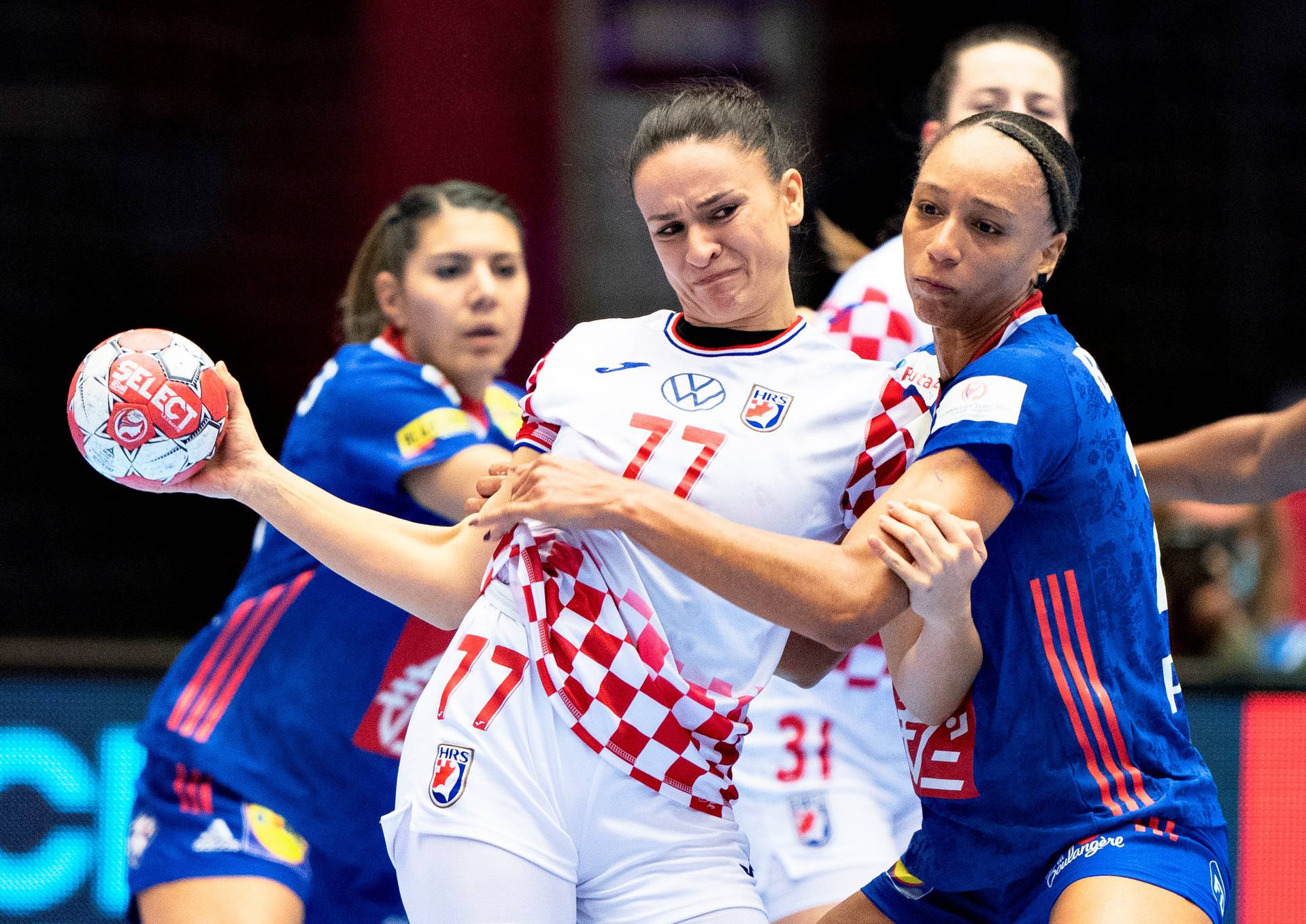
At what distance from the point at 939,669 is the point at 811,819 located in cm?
83

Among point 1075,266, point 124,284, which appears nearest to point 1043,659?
point 1075,266

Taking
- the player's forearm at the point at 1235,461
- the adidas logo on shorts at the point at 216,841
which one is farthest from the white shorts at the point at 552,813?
the player's forearm at the point at 1235,461

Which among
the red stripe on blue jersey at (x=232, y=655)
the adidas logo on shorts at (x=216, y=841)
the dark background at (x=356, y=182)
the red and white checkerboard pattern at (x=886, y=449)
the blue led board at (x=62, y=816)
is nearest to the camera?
the red and white checkerboard pattern at (x=886, y=449)

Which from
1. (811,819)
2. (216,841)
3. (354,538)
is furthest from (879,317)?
(216,841)

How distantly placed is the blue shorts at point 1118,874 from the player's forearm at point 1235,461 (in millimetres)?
916

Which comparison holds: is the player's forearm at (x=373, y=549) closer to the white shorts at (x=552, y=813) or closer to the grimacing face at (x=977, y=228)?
the white shorts at (x=552, y=813)

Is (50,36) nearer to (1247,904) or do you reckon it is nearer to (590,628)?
(590,628)

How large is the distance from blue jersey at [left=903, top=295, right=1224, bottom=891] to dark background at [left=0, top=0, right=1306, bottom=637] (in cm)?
341

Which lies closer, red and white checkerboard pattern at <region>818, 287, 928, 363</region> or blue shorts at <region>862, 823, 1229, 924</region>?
blue shorts at <region>862, 823, 1229, 924</region>

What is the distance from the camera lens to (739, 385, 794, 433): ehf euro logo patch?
2.18 metres

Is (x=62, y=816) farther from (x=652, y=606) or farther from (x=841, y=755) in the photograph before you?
(x=652, y=606)

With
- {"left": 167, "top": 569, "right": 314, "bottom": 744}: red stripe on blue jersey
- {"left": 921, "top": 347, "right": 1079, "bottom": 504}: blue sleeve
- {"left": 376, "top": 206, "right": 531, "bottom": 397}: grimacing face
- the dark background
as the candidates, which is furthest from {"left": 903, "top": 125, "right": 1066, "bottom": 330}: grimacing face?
the dark background

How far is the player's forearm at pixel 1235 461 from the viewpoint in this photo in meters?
2.87

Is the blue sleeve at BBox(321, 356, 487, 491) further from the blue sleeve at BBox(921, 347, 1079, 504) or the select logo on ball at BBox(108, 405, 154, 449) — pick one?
the blue sleeve at BBox(921, 347, 1079, 504)
